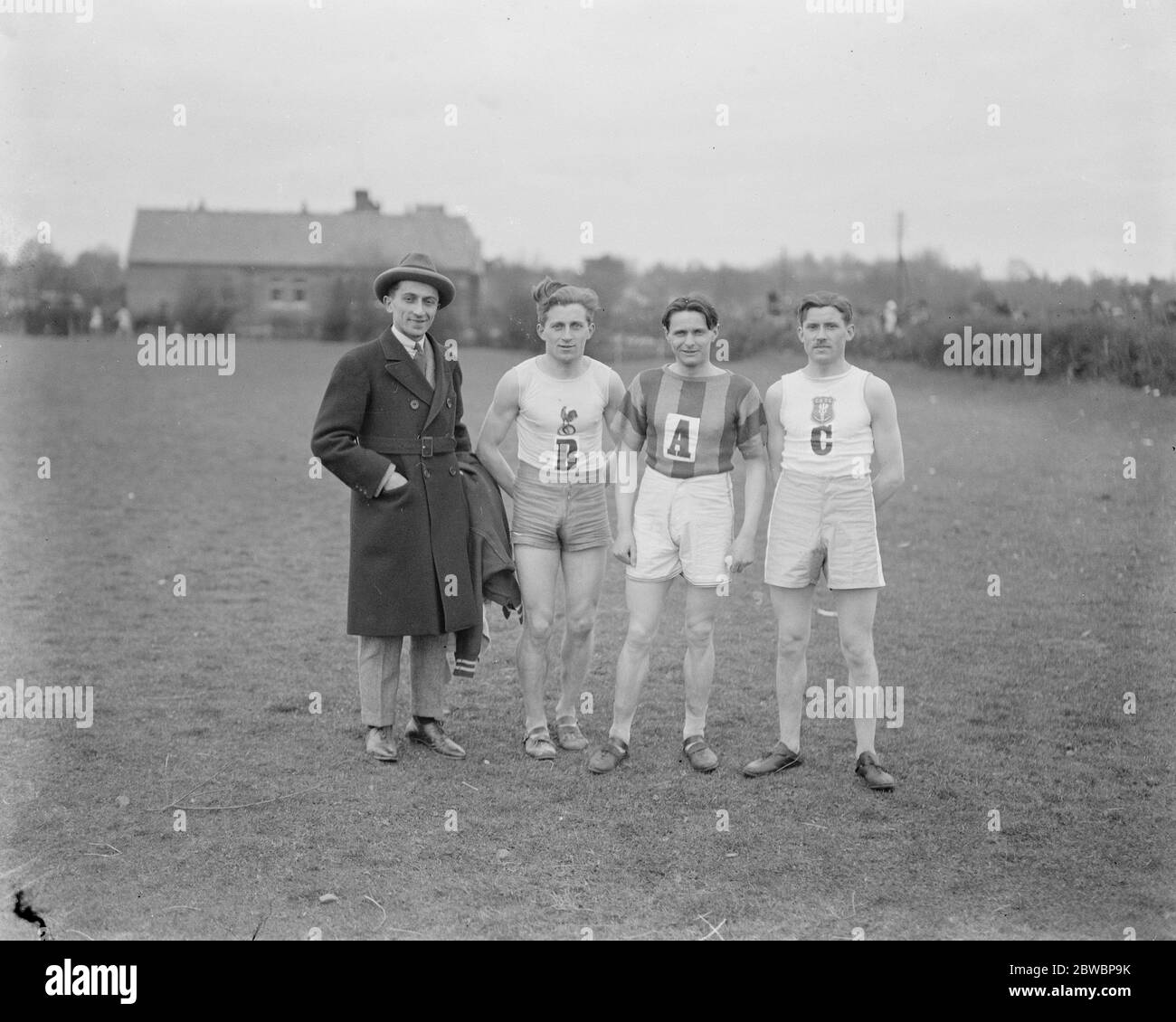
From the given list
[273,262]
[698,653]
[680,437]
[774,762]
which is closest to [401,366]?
[680,437]

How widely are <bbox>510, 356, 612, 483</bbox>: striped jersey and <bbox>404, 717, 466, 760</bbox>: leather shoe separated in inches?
55.0

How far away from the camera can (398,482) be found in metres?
5.60

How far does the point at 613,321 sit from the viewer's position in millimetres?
17656

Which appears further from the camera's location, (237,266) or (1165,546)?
(237,266)

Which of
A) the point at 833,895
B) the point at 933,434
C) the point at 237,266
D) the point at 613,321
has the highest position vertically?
the point at 237,266

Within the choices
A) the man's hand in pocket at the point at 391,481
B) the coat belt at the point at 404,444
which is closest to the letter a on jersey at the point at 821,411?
the coat belt at the point at 404,444

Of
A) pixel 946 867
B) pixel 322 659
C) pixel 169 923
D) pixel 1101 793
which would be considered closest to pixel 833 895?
pixel 946 867

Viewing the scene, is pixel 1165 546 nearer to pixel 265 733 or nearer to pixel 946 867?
pixel 946 867

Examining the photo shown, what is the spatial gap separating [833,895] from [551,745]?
1.83 metres

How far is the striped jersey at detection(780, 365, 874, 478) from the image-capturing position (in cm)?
531

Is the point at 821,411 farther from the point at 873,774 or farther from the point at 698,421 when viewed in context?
the point at 873,774

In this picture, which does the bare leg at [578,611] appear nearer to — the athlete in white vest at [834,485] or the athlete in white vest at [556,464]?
the athlete in white vest at [556,464]

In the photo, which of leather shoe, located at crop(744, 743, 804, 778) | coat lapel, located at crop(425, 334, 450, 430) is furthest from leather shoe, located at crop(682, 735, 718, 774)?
coat lapel, located at crop(425, 334, 450, 430)

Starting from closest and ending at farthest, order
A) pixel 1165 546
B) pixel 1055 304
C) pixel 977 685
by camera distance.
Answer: pixel 977 685 → pixel 1165 546 → pixel 1055 304
